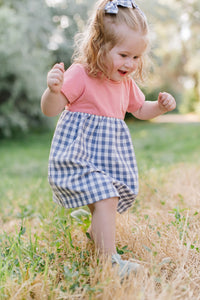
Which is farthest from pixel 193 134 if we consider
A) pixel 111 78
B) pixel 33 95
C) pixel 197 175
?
pixel 111 78

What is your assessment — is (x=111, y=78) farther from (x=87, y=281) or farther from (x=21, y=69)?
(x=21, y=69)

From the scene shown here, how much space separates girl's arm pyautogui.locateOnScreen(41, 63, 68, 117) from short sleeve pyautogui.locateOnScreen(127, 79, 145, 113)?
494mm

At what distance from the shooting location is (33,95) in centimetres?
878

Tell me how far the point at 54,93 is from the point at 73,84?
13 cm

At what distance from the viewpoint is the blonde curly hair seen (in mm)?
1801

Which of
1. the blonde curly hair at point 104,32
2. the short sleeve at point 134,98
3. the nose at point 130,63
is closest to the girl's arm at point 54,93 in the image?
the blonde curly hair at point 104,32

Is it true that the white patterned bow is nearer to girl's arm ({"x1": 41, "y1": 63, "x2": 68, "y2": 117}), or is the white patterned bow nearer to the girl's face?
the girl's face

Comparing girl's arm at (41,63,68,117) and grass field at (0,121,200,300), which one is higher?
girl's arm at (41,63,68,117)

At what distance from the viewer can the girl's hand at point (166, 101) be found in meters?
2.05

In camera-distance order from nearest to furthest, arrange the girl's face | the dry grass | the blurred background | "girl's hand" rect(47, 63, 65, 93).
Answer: the dry grass → "girl's hand" rect(47, 63, 65, 93) → the girl's face → the blurred background

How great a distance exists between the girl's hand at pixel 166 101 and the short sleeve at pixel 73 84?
480mm

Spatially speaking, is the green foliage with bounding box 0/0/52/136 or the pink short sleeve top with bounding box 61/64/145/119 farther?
the green foliage with bounding box 0/0/52/136

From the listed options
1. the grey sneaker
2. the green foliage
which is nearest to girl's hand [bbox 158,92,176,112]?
the grey sneaker

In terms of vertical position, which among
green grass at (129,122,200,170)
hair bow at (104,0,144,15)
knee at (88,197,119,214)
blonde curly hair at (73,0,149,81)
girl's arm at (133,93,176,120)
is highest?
hair bow at (104,0,144,15)
